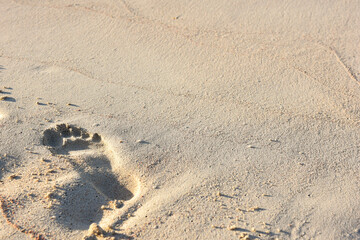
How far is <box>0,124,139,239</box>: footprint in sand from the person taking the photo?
7.11 ft

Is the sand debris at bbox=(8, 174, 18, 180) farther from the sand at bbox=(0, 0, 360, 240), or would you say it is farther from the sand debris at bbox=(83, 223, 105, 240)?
the sand debris at bbox=(83, 223, 105, 240)

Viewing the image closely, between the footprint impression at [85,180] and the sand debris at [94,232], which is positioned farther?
the footprint impression at [85,180]

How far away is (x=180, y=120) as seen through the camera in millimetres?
2787

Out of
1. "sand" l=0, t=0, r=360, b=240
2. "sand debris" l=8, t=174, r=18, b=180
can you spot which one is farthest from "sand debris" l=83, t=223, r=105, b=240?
"sand debris" l=8, t=174, r=18, b=180

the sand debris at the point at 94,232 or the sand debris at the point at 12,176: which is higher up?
the sand debris at the point at 12,176

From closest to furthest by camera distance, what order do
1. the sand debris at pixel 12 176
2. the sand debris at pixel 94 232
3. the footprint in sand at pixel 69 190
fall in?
the sand debris at pixel 94 232, the footprint in sand at pixel 69 190, the sand debris at pixel 12 176

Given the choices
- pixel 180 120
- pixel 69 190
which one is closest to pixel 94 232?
pixel 69 190

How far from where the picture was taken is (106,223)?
7.11 feet

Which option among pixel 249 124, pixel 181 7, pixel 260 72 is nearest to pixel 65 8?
pixel 181 7

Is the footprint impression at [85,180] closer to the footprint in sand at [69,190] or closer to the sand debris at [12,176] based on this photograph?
the footprint in sand at [69,190]

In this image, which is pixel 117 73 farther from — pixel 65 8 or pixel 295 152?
pixel 295 152

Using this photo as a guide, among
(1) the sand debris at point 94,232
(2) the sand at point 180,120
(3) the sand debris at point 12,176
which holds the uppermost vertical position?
(2) the sand at point 180,120

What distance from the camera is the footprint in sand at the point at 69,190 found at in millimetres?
2166

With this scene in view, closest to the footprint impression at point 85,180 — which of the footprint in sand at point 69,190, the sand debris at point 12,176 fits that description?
the footprint in sand at point 69,190
